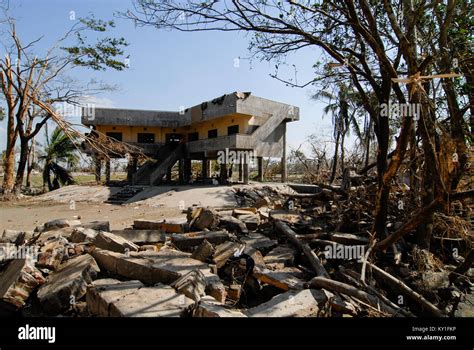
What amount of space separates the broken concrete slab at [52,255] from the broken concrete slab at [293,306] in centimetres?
330

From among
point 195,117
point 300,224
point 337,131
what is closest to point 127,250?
point 300,224

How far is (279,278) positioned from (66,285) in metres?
2.92

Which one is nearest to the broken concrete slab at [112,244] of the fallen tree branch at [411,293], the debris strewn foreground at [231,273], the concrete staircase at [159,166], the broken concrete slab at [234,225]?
the debris strewn foreground at [231,273]

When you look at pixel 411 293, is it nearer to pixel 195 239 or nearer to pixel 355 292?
pixel 355 292

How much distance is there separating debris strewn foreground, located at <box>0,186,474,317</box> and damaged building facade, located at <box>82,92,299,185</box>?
12840 millimetres

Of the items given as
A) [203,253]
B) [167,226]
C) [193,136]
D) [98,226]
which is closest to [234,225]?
[167,226]

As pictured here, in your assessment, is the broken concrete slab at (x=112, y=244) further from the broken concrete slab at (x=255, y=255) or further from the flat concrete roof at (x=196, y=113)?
the flat concrete roof at (x=196, y=113)

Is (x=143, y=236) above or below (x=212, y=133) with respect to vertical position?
below

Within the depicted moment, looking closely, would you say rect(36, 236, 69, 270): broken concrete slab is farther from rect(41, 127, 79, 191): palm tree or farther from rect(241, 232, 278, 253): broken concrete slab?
rect(41, 127, 79, 191): palm tree

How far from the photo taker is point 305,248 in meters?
5.98

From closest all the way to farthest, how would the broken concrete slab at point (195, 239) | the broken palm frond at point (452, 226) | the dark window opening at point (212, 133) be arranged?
1. the broken palm frond at point (452, 226)
2. the broken concrete slab at point (195, 239)
3. the dark window opening at point (212, 133)

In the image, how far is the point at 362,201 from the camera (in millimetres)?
7062

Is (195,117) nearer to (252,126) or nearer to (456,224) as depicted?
(252,126)

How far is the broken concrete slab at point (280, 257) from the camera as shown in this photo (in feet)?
18.3
